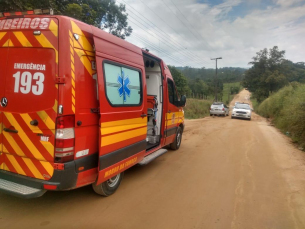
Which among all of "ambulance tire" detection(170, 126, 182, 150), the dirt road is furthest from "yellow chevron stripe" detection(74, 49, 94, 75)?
"ambulance tire" detection(170, 126, 182, 150)

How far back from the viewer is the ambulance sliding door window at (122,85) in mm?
3238

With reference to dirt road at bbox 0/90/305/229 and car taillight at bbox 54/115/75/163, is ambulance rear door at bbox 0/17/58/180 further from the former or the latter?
dirt road at bbox 0/90/305/229

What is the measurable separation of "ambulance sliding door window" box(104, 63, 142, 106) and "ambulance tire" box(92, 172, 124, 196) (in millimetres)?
1288

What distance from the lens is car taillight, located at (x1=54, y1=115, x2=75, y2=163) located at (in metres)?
2.63

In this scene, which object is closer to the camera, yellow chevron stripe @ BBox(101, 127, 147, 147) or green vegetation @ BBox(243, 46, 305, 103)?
yellow chevron stripe @ BBox(101, 127, 147, 147)

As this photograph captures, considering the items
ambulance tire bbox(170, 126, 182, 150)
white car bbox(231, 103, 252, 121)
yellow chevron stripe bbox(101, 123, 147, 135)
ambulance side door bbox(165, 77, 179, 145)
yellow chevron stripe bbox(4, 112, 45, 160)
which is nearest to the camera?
yellow chevron stripe bbox(4, 112, 45, 160)

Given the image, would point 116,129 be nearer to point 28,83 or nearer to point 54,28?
point 28,83

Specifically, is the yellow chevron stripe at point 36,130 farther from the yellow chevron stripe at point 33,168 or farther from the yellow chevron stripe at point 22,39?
the yellow chevron stripe at point 22,39

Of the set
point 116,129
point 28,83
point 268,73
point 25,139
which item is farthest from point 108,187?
point 268,73

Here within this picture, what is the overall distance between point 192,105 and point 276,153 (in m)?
16.9

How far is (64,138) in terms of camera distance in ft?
8.71

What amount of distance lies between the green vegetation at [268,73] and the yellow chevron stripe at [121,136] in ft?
136

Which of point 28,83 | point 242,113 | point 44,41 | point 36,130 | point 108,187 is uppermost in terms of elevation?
point 44,41

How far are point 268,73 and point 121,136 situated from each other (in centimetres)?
4452
